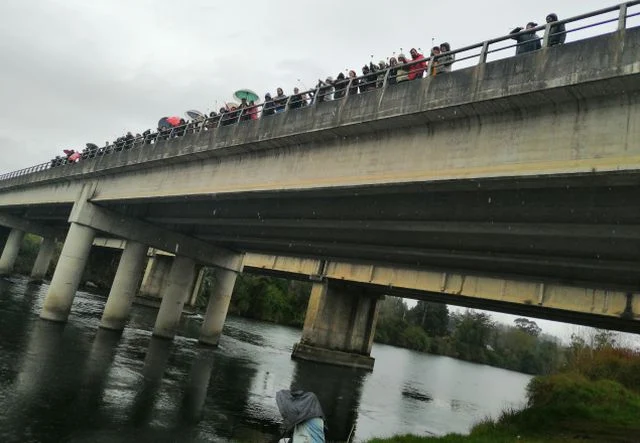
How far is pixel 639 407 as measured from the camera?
19203 mm

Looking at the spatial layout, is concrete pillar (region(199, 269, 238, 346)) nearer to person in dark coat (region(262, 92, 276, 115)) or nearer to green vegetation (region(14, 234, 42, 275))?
person in dark coat (region(262, 92, 276, 115))

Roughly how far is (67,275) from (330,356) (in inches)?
803

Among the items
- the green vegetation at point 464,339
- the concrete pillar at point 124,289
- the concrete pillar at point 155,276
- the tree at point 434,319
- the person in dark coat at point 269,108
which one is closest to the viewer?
the person in dark coat at point 269,108

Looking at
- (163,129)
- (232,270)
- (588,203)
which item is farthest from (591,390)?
(163,129)

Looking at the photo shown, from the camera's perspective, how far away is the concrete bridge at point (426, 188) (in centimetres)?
920

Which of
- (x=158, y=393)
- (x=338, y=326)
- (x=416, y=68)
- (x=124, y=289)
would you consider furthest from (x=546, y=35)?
(x=338, y=326)

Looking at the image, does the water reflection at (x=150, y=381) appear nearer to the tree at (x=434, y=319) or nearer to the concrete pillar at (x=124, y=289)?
the concrete pillar at (x=124, y=289)

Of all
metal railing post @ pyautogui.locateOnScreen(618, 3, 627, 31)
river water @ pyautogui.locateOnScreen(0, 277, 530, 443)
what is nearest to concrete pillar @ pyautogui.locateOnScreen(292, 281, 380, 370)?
river water @ pyautogui.locateOnScreen(0, 277, 530, 443)

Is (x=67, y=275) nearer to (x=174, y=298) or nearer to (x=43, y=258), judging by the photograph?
(x=174, y=298)

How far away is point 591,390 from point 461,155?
52.1 feet

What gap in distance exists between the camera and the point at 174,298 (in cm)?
2952

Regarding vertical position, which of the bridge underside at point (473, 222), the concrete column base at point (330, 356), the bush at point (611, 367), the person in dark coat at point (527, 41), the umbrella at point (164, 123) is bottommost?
the concrete column base at point (330, 356)

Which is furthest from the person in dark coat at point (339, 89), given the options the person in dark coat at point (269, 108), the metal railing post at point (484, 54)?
the metal railing post at point (484, 54)

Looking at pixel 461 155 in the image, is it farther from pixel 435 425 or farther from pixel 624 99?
pixel 435 425
